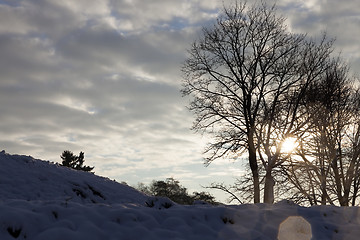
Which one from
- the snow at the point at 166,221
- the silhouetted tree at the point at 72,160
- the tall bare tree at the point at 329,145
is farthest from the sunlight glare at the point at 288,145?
the silhouetted tree at the point at 72,160

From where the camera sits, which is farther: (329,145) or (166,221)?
(329,145)

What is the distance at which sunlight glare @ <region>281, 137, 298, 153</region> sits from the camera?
20.3m

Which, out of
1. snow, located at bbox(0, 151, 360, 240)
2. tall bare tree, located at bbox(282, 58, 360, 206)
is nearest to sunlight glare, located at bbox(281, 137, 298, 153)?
tall bare tree, located at bbox(282, 58, 360, 206)

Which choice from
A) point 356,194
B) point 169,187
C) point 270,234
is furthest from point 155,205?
point 169,187

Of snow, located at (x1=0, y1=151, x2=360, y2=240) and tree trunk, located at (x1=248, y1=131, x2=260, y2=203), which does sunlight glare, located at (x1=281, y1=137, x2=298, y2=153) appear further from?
snow, located at (x1=0, y1=151, x2=360, y2=240)

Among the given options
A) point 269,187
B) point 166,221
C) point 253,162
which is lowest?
point 166,221

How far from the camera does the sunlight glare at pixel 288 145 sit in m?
20.3

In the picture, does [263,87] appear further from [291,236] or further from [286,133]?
[291,236]

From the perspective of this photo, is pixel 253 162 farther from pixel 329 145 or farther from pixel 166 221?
pixel 166 221

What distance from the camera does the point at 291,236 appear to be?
6898 millimetres

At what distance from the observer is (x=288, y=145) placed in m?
20.5

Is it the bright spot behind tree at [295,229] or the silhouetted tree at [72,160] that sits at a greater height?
the silhouetted tree at [72,160]

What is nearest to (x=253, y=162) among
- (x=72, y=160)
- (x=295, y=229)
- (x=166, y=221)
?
(x=295, y=229)

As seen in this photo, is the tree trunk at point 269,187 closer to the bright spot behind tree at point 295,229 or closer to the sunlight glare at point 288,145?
the sunlight glare at point 288,145
